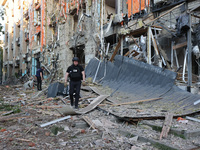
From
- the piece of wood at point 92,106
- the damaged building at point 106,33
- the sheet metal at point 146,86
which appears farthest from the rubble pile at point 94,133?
the damaged building at point 106,33

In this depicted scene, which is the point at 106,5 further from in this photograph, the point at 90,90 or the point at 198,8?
the point at 90,90

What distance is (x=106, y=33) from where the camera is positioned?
1272 cm

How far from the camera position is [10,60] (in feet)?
103

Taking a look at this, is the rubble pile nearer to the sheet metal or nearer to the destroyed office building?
the destroyed office building

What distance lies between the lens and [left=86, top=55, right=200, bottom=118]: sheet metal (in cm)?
484

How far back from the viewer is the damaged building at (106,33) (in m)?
8.68

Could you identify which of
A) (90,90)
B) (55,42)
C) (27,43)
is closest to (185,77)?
(90,90)

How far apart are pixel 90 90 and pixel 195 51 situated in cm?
562

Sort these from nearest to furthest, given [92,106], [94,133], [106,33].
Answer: [94,133] → [92,106] → [106,33]

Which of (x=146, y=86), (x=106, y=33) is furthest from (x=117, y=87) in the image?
(x=106, y=33)

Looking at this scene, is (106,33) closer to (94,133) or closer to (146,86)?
(146,86)

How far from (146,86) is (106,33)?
6.98 metres

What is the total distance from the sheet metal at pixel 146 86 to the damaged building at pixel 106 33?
995 mm

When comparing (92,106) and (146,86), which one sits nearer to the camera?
(92,106)
